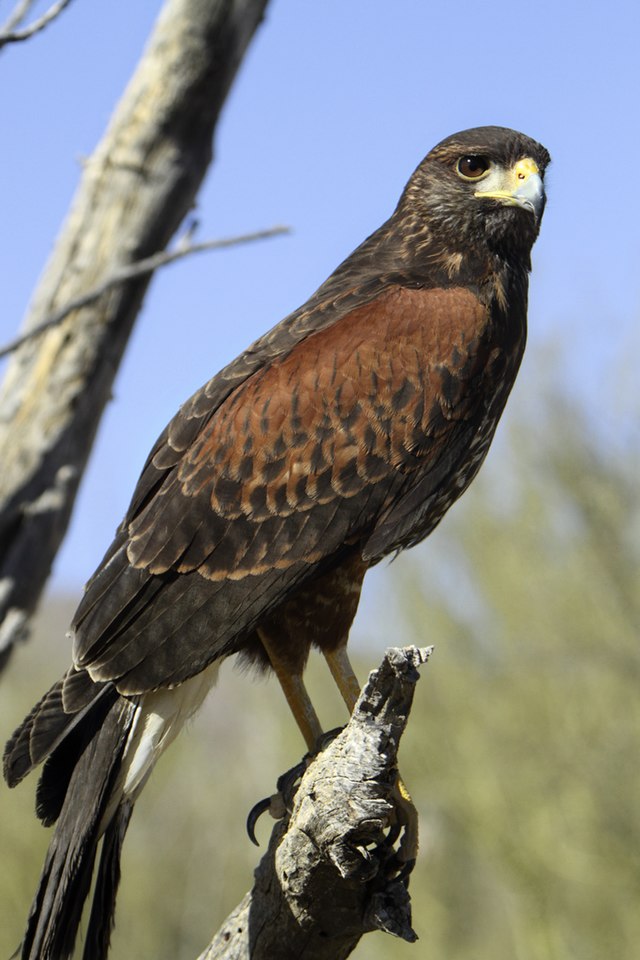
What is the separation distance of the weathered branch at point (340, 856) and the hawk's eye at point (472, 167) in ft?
7.67

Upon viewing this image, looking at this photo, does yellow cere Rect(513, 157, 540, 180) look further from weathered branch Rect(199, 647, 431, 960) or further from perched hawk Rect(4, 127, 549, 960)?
weathered branch Rect(199, 647, 431, 960)

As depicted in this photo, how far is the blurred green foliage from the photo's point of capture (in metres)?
15.0

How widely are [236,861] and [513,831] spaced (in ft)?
27.9

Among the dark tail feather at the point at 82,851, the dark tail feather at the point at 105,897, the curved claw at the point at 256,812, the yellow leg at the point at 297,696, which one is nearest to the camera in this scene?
the dark tail feather at the point at 82,851

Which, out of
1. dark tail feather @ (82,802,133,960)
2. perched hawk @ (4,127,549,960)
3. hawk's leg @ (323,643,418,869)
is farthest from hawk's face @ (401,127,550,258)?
dark tail feather @ (82,802,133,960)

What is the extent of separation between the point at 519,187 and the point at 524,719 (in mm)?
12288

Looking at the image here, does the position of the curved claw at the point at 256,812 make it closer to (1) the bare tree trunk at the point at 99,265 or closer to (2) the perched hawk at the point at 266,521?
(2) the perched hawk at the point at 266,521

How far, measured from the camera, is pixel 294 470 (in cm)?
382

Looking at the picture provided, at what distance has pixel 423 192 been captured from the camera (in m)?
4.55

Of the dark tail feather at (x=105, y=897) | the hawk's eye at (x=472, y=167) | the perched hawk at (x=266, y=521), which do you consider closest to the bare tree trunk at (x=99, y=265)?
the perched hawk at (x=266, y=521)

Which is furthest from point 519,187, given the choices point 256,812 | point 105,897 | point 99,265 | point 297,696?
point 105,897

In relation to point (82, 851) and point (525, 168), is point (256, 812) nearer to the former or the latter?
point (82, 851)

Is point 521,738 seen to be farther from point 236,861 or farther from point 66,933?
point 66,933

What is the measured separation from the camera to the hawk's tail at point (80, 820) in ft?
11.0
